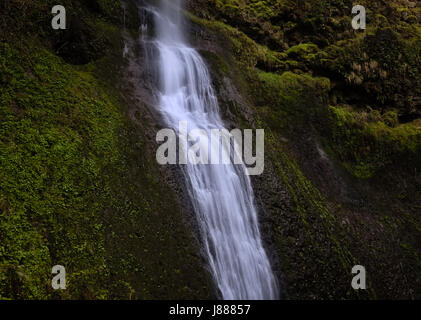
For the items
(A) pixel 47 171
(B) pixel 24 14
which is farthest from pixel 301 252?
(B) pixel 24 14

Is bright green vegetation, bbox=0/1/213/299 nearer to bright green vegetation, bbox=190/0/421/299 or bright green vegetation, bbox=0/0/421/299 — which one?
bright green vegetation, bbox=0/0/421/299

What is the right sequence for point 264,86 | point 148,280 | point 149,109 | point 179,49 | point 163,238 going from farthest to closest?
point 264,86
point 179,49
point 149,109
point 163,238
point 148,280

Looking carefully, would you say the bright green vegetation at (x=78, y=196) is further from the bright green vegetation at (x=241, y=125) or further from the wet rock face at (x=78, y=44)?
the wet rock face at (x=78, y=44)

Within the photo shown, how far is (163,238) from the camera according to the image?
7336mm

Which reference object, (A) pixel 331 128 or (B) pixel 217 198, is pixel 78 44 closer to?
(B) pixel 217 198

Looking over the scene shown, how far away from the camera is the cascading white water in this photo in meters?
7.96

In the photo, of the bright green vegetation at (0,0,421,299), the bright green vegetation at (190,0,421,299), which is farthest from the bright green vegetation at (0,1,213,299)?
the bright green vegetation at (190,0,421,299)

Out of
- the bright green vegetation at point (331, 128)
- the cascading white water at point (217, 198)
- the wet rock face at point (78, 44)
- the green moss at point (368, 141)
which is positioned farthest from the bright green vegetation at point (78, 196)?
the green moss at point (368, 141)

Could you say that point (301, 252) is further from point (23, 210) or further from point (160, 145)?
point (23, 210)

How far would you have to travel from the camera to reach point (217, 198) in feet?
29.0

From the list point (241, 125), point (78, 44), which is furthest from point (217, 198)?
point (78, 44)

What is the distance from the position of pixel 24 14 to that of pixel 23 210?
5.67 m

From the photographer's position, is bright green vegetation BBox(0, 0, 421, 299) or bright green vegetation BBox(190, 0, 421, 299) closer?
bright green vegetation BBox(0, 0, 421, 299)

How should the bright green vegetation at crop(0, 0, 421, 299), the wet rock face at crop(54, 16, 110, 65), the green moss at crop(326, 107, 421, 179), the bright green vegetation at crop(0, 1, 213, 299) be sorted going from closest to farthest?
the bright green vegetation at crop(0, 1, 213, 299) < the bright green vegetation at crop(0, 0, 421, 299) < the wet rock face at crop(54, 16, 110, 65) < the green moss at crop(326, 107, 421, 179)
